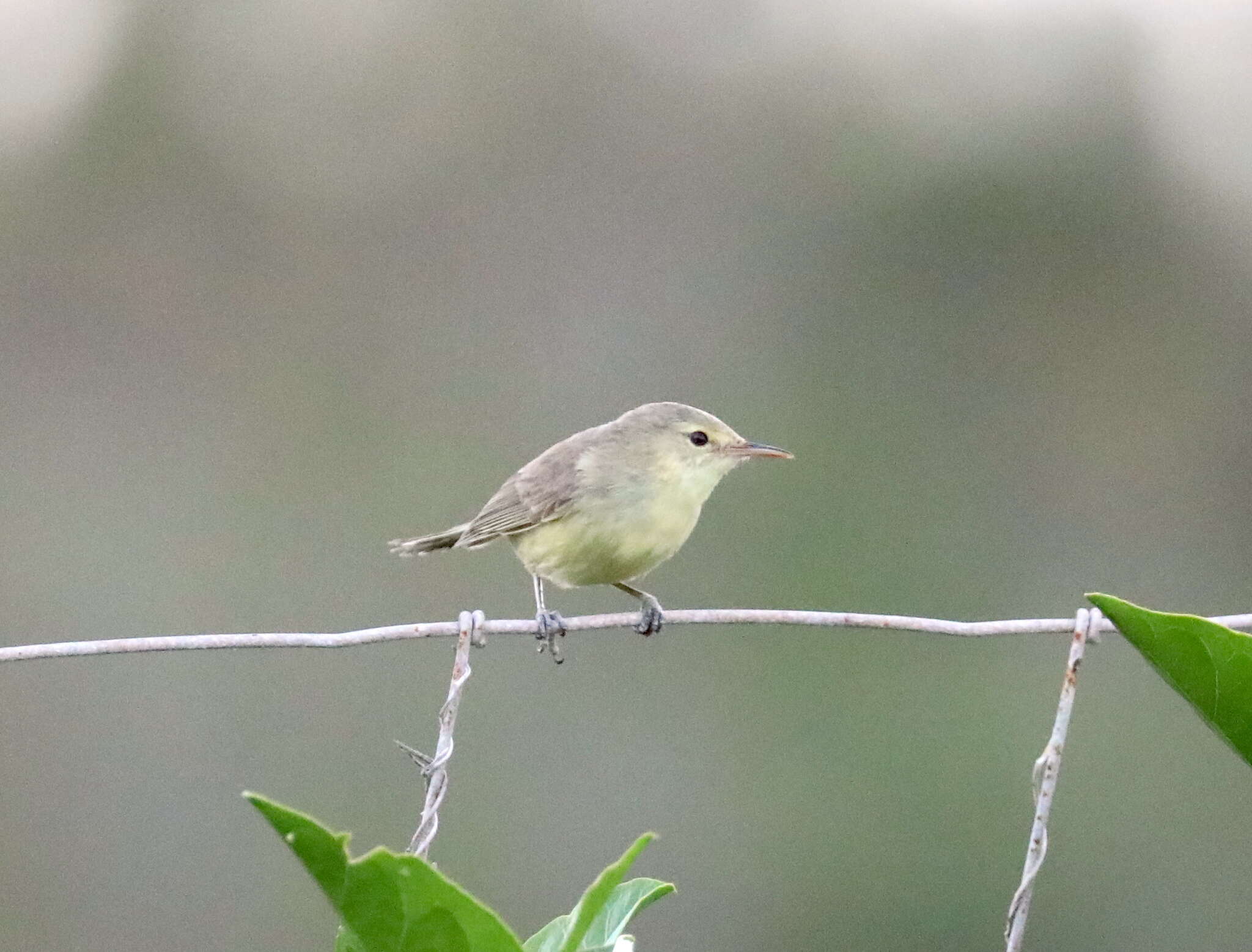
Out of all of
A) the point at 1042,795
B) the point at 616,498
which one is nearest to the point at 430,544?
the point at 616,498

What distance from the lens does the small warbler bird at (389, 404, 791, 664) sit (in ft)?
14.0

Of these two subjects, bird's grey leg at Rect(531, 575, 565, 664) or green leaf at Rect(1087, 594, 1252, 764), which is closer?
green leaf at Rect(1087, 594, 1252, 764)

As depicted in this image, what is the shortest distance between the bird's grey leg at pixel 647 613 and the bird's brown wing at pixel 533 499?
330 mm

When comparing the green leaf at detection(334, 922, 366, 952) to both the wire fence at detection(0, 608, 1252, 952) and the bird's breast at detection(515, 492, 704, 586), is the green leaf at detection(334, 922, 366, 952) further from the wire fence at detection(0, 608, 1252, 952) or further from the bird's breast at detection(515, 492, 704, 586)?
the bird's breast at detection(515, 492, 704, 586)

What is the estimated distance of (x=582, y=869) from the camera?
332 inches

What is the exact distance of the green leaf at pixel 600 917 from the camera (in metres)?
1.14

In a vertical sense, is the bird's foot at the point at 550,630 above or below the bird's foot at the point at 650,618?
below

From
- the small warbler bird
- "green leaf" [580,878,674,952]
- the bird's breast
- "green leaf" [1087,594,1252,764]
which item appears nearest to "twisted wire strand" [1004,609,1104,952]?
"green leaf" [1087,594,1252,764]

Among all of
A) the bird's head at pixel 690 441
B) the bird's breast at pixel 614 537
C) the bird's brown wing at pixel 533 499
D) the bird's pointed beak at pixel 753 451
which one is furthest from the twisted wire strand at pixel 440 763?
the bird's pointed beak at pixel 753 451

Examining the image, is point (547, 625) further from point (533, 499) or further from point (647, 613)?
point (533, 499)

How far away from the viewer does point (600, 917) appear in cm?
131

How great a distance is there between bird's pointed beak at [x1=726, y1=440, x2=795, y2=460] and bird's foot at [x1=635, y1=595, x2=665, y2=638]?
57cm

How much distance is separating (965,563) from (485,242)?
4.40m

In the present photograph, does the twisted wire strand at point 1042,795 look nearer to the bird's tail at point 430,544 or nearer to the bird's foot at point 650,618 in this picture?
the bird's foot at point 650,618
